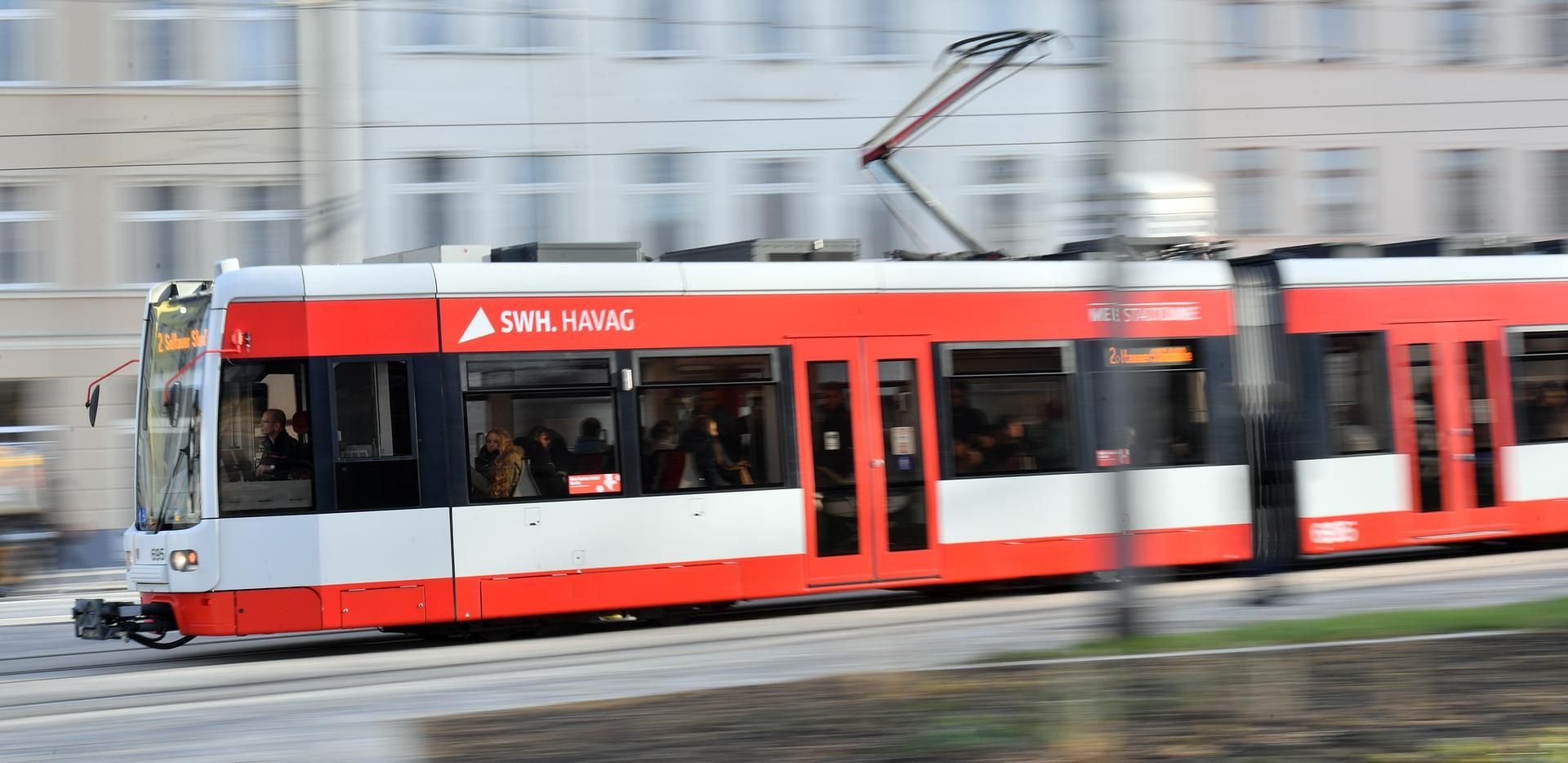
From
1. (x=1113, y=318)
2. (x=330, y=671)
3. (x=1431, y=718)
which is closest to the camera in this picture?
(x=1431, y=718)

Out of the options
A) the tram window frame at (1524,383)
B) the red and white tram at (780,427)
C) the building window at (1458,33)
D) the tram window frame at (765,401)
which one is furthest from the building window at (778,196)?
the tram window frame at (765,401)

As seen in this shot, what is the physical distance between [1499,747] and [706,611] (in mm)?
8328

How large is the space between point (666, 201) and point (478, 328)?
1505cm

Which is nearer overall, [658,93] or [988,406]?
[988,406]

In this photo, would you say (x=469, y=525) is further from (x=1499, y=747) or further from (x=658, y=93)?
(x=658, y=93)

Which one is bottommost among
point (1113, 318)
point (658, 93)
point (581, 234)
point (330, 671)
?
point (330, 671)

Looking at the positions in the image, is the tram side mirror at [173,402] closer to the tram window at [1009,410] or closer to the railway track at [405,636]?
the railway track at [405,636]

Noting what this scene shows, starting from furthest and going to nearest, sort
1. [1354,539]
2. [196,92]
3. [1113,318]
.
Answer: [196,92], [1354,539], [1113,318]

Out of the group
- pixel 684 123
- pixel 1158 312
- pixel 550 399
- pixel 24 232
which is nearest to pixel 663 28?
pixel 684 123

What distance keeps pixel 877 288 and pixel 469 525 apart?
12.2 ft

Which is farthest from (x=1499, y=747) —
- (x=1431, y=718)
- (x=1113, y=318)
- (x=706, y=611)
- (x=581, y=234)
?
(x=581, y=234)

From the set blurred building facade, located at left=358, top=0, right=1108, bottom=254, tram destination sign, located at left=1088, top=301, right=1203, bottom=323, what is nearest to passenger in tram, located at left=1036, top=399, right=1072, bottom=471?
tram destination sign, located at left=1088, top=301, right=1203, bottom=323

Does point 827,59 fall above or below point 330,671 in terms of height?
above

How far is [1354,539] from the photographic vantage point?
1453 cm
